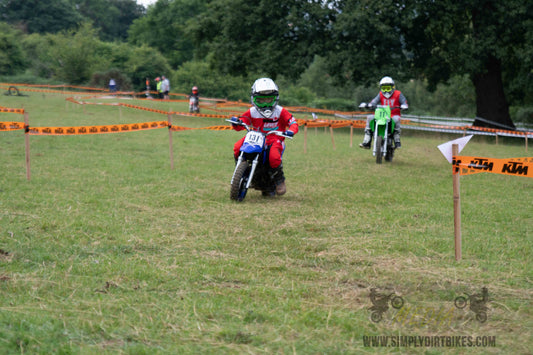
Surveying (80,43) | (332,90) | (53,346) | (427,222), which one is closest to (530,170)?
(427,222)

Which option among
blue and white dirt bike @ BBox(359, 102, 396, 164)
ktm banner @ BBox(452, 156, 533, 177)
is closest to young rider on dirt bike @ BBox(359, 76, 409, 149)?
blue and white dirt bike @ BBox(359, 102, 396, 164)

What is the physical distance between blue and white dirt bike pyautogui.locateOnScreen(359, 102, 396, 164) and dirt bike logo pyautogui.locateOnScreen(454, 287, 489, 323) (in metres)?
9.99

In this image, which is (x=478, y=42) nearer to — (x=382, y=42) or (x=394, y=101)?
(x=382, y=42)

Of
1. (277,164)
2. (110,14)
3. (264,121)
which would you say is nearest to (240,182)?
(277,164)

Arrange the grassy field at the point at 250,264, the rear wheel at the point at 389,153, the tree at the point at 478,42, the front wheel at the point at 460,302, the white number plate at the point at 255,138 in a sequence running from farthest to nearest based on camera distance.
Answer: the tree at the point at 478,42
the rear wheel at the point at 389,153
the white number plate at the point at 255,138
the front wheel at the point at 460,302
the grassy field at the point at 250,264

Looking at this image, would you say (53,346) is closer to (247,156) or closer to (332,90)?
(247,156)

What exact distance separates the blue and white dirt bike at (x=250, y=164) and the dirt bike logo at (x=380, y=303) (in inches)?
187

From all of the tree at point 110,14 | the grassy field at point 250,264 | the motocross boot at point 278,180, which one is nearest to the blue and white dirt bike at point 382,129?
the grassy field at point 250,264

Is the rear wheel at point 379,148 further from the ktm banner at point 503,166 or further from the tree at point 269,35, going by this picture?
the tree at point 269,35

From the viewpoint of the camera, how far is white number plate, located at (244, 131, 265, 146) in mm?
9422

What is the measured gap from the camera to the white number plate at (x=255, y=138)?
9.42 m

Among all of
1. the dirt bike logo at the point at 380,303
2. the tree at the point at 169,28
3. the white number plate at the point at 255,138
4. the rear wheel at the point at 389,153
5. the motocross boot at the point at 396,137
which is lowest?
the dirt bike logo at the point at 380,303

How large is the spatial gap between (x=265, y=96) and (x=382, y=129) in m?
5.70

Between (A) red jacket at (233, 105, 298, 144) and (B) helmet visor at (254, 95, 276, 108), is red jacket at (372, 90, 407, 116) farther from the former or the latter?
(B) helmet visor at (254, 95, 276, 108)
